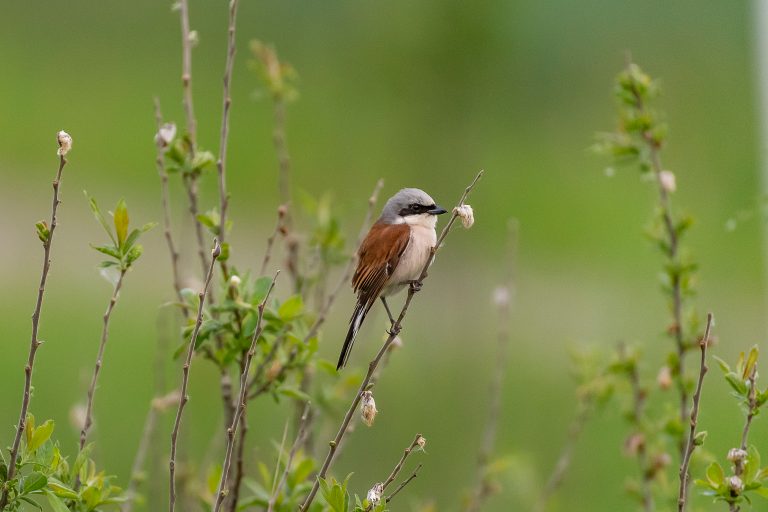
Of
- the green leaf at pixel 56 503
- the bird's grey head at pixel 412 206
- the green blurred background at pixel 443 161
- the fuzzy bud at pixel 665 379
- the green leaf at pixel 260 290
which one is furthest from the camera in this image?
the green blurred background at pixel 443 161

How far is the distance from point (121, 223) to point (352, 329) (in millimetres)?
651

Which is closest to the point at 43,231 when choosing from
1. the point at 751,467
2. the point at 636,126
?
the point at 751,467

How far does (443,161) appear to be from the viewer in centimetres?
612

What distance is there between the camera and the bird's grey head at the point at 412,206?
2.38 m

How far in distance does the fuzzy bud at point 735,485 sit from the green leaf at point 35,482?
1008mm

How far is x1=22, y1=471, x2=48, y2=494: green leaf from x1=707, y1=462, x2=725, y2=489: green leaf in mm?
986

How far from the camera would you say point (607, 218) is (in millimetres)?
6523

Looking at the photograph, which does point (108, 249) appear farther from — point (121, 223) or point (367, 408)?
point (367, 408)

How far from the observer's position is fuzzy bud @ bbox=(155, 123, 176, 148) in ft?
6.27

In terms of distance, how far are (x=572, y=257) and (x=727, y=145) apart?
1468 millimetres

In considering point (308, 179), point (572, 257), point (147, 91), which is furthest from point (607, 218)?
point (147, 91)

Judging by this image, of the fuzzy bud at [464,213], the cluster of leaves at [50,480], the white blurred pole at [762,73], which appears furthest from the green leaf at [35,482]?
the white blurred pole at [762,73]

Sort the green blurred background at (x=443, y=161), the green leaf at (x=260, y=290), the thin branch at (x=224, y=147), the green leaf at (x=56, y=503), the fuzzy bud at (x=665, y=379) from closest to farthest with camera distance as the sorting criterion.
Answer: the green leaf at (x=56, y=503), the green leaf at (x=260, y=290), the thin branch at (x=224, y=147), the fuzzy bud at (x=665, y=379), the green blurred background at (x=443, y=161)

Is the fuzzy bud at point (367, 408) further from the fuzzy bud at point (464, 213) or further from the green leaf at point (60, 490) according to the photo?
the green leaf at point (60, 490)
